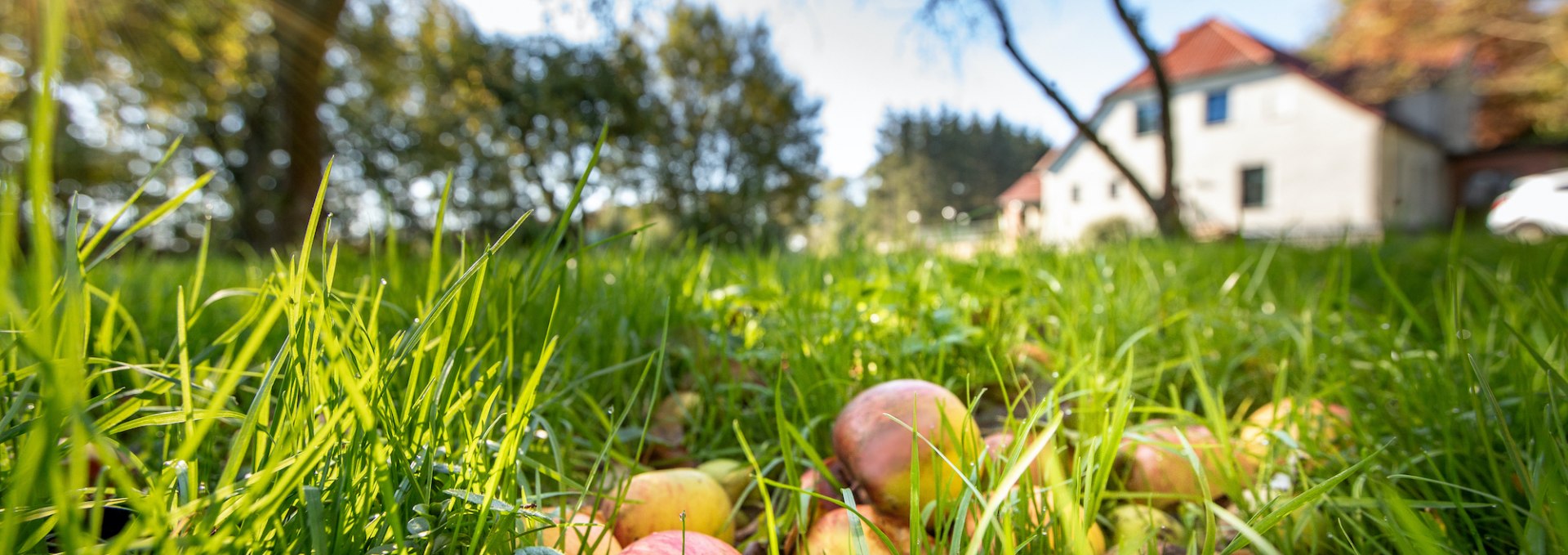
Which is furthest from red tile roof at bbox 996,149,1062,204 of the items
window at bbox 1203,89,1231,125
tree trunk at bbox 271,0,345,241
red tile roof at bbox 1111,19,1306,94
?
tree trunk at bbox 271,0,345,241

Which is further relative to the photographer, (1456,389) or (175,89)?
(175,89)

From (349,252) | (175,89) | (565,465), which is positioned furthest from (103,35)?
(565,465)

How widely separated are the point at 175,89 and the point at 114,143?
7.03 metres

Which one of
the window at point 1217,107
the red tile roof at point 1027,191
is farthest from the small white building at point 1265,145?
the red tile roof at point 1027,191

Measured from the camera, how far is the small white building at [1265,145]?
18281 mm

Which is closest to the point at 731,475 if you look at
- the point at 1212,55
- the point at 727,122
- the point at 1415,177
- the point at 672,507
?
the point at 672,507

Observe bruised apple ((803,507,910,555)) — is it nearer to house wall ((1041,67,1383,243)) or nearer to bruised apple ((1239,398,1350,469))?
bruised apple ((1239,398,1350,469))

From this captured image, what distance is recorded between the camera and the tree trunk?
23.6 ft

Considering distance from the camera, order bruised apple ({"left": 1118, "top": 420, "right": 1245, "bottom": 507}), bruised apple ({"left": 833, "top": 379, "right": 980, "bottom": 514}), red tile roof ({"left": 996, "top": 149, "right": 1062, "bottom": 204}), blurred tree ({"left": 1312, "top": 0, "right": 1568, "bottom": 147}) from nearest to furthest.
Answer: bruised apple ({"left": 833, "top": 379, "right": 980, "bottom": 514})
bruised apple ({"left": 1118, "top": 420, "right": 1245, "bottom": 507})
blurred tree ({"left": 1312, "top": 0, "right": 1568, "bottom": 147})
red tile roof ({"left": 996, "top": 149, "right": 1062, "bottom": 204})

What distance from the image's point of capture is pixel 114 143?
17.5 metres

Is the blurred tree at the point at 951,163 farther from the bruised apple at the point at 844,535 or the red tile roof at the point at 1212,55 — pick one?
the bruised apple at the point at 844,535

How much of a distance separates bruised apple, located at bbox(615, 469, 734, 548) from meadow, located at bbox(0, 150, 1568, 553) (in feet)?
0.10

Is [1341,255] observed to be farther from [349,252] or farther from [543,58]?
[543,58]

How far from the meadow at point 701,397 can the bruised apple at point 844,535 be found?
0.02 metres
